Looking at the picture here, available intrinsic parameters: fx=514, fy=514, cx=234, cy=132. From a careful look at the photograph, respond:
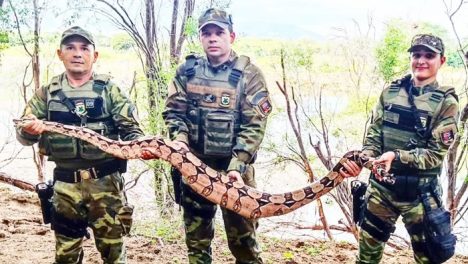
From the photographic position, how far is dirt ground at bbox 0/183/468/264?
17.9ft

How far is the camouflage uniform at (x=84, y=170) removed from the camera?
3.88m

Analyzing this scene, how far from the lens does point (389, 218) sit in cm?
400

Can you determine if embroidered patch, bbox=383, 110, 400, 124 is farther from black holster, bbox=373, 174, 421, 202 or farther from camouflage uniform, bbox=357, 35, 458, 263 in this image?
black holster, bbox=373, 174, 421, 202

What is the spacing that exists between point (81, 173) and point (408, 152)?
2.43m

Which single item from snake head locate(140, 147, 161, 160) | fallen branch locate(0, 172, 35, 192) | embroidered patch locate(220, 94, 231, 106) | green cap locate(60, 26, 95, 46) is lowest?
fallen branch locate(0, 172, 35, 192)

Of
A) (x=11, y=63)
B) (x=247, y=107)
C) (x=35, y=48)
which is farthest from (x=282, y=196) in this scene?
(x=11, y=63)

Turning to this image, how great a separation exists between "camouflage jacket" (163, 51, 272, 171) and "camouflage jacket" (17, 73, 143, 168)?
31cm

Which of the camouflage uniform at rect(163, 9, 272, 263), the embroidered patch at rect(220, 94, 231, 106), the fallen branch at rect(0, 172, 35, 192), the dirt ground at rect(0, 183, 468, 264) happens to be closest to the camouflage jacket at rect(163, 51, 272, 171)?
the camouflage uniform at rect(163, 9, 272, 263)

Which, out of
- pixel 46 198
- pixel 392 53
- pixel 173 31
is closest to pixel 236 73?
pixel 46 198

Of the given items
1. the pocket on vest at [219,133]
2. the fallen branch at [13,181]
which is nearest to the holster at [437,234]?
the pocket on vest at [219,133]

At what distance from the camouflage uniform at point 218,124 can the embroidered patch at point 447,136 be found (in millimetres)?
1300

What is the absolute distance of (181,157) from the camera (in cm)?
379

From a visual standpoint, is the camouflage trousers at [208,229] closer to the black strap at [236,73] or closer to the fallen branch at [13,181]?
the black strap at [236,73]

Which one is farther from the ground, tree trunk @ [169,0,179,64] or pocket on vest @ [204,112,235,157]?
tree trunk @ [169,0,179,64]
